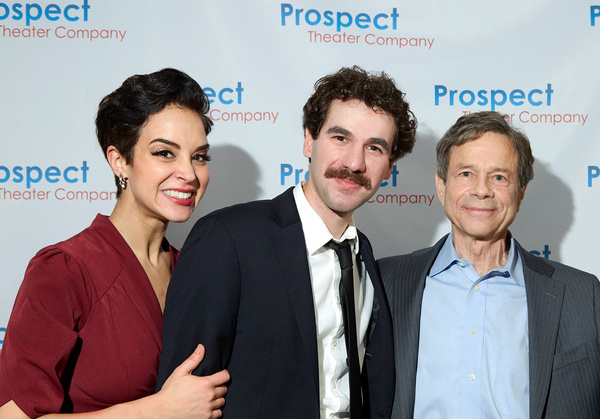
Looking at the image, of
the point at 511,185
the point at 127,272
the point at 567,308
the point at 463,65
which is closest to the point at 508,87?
the point at 463,65

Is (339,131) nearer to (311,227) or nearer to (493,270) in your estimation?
(311,227)

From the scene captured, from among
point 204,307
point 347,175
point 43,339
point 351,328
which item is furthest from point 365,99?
point 43,339

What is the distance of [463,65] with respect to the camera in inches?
106

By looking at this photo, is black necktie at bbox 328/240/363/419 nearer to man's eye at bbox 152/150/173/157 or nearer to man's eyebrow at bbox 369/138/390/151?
man's eyebrow at bbox 369/138/390/151

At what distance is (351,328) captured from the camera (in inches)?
67.3

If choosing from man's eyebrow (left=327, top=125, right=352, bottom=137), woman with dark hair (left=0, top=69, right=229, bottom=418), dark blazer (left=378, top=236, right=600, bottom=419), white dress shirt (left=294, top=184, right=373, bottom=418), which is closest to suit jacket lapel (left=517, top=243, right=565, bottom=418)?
dark blazer (left=378, top=236, right=600, bottom=419)

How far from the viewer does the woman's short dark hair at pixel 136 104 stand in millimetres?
1773

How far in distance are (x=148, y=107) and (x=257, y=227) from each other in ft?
1.65

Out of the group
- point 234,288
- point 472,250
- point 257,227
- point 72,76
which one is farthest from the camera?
point 72,76

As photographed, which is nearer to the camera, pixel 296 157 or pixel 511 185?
pixel 511 185

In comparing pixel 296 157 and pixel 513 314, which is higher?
pixel 296 157

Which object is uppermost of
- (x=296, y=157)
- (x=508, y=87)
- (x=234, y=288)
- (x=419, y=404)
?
(x=508, y=87)

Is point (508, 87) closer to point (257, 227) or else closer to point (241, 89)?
point (241, 89)

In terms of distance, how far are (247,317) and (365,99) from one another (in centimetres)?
79
